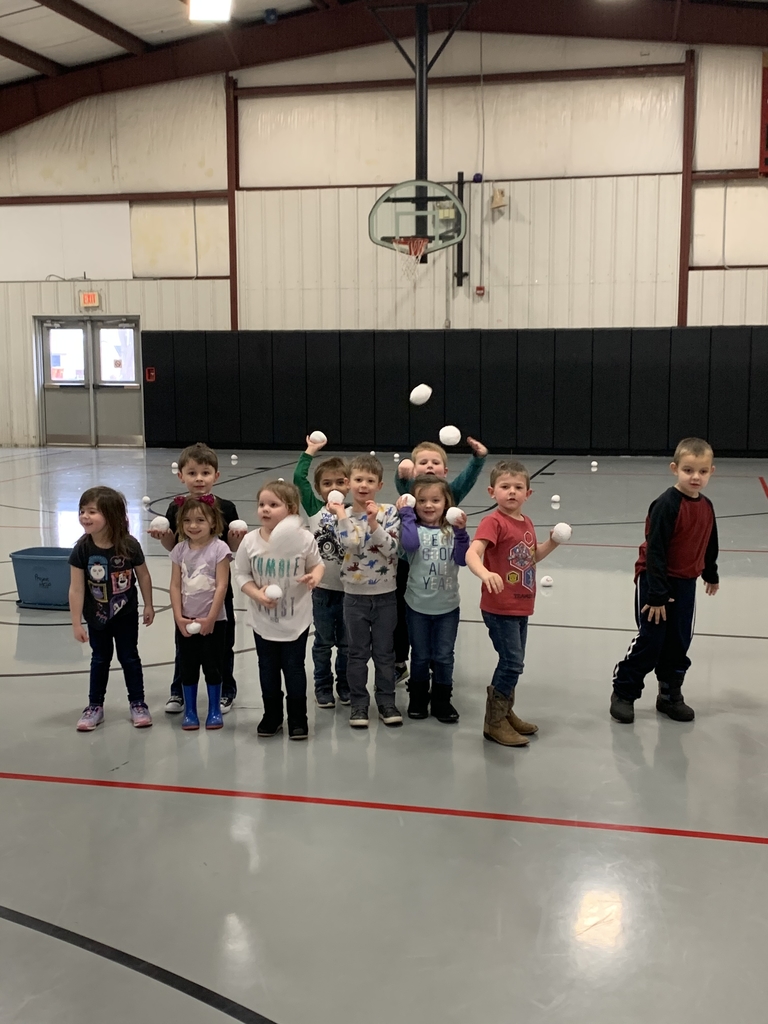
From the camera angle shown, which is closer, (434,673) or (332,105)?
(434,673)

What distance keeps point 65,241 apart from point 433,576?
16589 mm

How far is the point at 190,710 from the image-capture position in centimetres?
416

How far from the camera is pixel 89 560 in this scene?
405 cm

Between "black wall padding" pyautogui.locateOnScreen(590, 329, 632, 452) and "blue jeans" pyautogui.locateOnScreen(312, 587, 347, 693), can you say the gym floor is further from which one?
"black wall padding" pyautogui.locateOnScreen(590, 329, 632, 452)

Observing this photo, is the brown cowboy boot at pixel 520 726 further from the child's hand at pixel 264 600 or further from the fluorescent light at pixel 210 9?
the fluorescent light at pixel 210 9

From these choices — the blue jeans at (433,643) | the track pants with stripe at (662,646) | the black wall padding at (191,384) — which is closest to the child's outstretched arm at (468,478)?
the blue jeans at (433,643)

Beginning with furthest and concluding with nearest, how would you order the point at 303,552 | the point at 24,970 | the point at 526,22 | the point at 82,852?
the point at 526,22
the point at 303,552
the point at 82,852
the point at 24,970

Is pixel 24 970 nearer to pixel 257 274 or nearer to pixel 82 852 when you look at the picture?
pixel 82 852

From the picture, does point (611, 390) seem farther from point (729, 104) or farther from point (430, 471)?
point (430, 471)

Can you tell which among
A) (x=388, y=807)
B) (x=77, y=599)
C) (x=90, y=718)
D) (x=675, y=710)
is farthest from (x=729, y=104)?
(x=388, y=807)

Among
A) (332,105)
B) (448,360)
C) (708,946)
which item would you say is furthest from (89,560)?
(332,105)

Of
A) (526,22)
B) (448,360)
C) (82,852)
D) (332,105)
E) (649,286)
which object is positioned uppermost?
(526,22)

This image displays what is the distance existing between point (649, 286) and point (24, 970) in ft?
52.1

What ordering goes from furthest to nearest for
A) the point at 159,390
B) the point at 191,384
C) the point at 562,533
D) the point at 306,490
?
the point at 159,390, the point at 191,384, the point at 306,490, the point at 562,533
